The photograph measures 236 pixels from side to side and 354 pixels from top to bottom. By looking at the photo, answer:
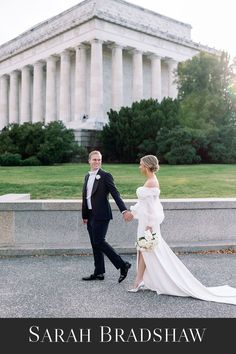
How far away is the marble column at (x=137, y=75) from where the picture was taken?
6331cm

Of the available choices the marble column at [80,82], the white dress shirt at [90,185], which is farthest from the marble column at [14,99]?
the white dress shirt at [90,185]

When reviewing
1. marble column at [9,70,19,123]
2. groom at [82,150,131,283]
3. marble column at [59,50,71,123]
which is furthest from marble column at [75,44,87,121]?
groom at [82,150,131,283]

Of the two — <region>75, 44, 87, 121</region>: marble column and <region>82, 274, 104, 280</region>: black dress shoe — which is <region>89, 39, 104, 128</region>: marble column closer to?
<region>75, 44, 87, 121</region>: marble column

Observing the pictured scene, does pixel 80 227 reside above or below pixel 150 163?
below

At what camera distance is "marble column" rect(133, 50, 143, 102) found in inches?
2493

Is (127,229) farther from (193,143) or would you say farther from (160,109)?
(160,109)

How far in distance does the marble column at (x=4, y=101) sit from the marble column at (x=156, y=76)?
29.8m

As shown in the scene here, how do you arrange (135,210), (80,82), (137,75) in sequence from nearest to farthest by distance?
(135,210)
(80,82)
(137,75)

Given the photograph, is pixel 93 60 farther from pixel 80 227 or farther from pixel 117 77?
Result: pixel 80 227

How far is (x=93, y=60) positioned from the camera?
58.3 m

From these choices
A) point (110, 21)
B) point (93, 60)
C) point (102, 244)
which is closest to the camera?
point (102, 244)

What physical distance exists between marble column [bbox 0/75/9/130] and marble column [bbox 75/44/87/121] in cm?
2490

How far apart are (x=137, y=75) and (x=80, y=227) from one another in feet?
179

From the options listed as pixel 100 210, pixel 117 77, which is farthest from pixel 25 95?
pixel 100 210
